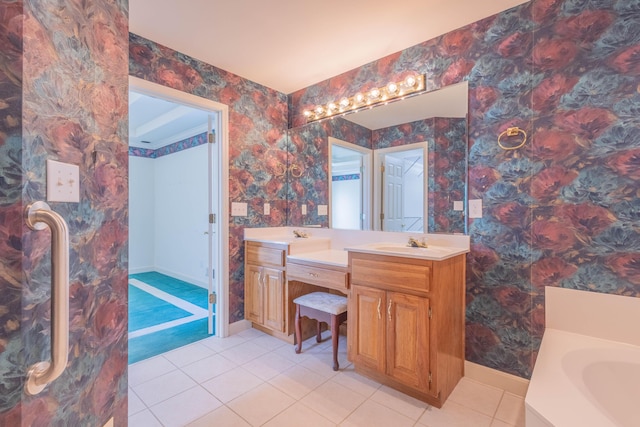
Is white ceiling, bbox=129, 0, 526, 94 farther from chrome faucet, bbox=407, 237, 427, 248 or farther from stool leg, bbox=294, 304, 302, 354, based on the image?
stool leg, bbox=294, 304, 302, 354

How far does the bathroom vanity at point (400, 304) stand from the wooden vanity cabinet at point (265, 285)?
0.05 meters

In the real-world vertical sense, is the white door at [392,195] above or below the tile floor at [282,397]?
above

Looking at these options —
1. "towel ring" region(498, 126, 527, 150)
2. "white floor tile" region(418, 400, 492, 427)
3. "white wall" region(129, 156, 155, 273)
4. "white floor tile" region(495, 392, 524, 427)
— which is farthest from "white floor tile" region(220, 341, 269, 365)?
"white wall" region(129, 156, 155, 273)

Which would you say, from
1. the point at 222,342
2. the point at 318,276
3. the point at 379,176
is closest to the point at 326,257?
the point at 318,276

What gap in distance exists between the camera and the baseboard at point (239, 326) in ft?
8.96

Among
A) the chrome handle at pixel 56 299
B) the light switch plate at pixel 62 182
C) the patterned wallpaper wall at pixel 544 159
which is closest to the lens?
the chrome handle at pixel 56 299

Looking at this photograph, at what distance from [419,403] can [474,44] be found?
239 centimetres

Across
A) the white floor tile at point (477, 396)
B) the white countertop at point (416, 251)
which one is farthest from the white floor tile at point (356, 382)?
the white countertop at point (416, 251)

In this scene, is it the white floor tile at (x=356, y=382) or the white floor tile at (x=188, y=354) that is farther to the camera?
the white floor tile at (x=188, y=354)

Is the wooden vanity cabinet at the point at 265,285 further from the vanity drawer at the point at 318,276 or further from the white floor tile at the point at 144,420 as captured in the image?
the white floor tile at the point at 144,420

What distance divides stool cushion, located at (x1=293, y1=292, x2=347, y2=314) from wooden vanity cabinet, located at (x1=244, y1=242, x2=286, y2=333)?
29 centimetres

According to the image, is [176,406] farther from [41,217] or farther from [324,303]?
[41,217]

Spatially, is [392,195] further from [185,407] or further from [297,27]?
[185,407]

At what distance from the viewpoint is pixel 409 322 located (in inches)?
67.9
